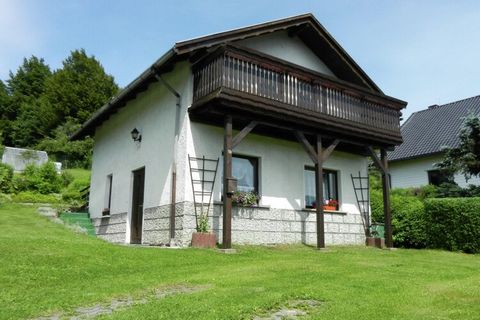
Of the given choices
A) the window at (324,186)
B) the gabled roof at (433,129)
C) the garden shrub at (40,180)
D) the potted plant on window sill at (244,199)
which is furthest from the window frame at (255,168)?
the gabled roof at (433,129)

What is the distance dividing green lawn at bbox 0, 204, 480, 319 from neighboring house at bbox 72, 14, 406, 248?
2170 mm

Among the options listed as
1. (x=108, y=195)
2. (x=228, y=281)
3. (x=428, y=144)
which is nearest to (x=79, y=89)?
(x=108, y=195)

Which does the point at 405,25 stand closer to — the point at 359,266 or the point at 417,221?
the point at 359,266

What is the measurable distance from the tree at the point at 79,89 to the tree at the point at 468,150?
3232cm

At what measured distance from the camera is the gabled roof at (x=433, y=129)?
24.3 meters

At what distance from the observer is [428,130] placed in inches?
1030

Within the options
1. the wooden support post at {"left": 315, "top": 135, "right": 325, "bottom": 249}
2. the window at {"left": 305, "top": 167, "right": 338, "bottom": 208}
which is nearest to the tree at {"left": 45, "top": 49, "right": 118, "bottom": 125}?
the window at {"left": 305, "top": 167, "right": 338, "bottom": 208}

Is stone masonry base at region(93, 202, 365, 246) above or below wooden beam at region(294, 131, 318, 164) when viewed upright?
below

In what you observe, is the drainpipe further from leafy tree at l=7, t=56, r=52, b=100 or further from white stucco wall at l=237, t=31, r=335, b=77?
leafy tree at l=7, t=56, r=52, b=100

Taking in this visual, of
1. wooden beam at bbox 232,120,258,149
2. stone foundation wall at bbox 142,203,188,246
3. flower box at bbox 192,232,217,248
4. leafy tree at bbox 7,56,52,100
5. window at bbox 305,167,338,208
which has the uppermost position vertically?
leafy tree at bbox 7,56,52,100

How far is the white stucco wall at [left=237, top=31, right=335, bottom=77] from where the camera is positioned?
13516 millimetres

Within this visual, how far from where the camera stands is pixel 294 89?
39.1ft

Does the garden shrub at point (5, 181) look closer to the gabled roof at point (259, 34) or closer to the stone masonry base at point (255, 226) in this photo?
the gabled roof at point (259, 34)

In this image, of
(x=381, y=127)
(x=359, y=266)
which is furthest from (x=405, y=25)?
(x=359, y=266)
